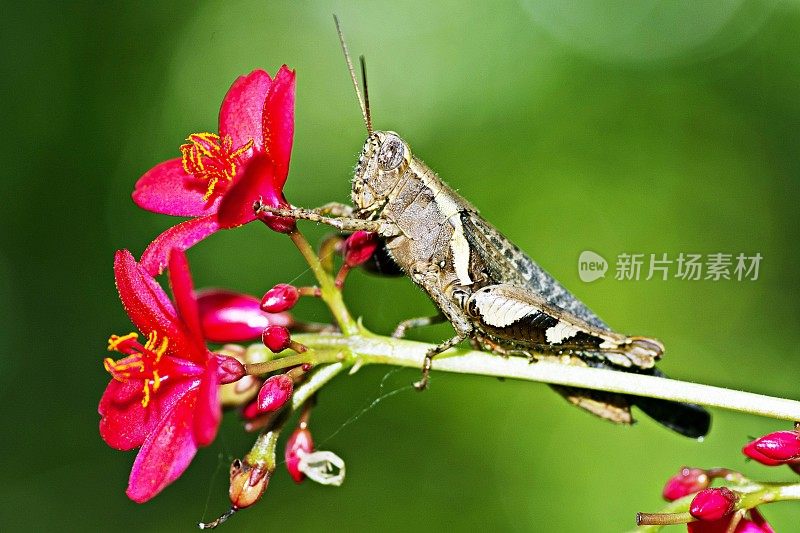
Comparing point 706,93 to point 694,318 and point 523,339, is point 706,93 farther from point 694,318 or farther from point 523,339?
point 523,339

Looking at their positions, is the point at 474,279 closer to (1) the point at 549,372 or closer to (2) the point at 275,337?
(1) the point at 549,372

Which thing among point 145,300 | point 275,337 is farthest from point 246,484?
point 145,300

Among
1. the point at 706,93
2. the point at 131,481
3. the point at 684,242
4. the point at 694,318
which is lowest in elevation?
the point at 694,318

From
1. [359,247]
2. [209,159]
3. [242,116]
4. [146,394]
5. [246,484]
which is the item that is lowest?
[246,484]

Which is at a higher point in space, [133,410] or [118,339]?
[118,339]

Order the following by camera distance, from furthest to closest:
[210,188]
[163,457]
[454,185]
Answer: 1. [454,185]
2. [210,188]
3. [163,457]

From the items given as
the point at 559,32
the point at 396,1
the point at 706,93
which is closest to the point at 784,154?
the point at 706,93
